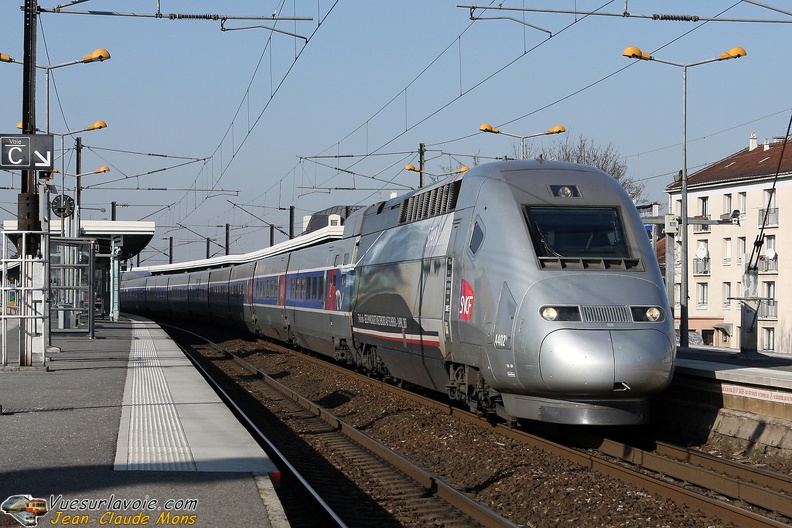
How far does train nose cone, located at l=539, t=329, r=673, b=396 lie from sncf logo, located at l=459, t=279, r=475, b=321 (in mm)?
1971

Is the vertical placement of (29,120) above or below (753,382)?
above

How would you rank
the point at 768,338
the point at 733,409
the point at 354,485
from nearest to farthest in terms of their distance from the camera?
the point at 354,485
the point at 733,409
the point at 768,338

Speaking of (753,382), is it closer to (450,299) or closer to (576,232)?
(576,232)

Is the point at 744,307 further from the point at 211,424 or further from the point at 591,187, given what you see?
the point at 211,424

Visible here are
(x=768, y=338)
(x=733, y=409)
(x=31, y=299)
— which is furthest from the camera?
(x=768, y=338)

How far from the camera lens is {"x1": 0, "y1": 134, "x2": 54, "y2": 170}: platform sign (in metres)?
18.8

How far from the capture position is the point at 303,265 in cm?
2938

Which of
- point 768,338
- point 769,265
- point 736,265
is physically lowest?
point 768,338

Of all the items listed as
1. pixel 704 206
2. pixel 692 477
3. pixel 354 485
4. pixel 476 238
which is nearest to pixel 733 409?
pixel 692 477

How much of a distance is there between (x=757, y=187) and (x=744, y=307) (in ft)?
141

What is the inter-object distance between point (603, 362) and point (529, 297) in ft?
3.93

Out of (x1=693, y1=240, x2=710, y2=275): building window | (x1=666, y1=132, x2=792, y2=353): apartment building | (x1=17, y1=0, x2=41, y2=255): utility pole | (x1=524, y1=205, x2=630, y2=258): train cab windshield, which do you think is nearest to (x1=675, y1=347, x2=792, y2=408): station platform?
(x1=524, y1=205, x2=630, y2=258): train cab windshield

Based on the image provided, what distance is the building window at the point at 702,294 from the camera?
62.3m

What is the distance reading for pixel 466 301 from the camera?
44.2 feet
